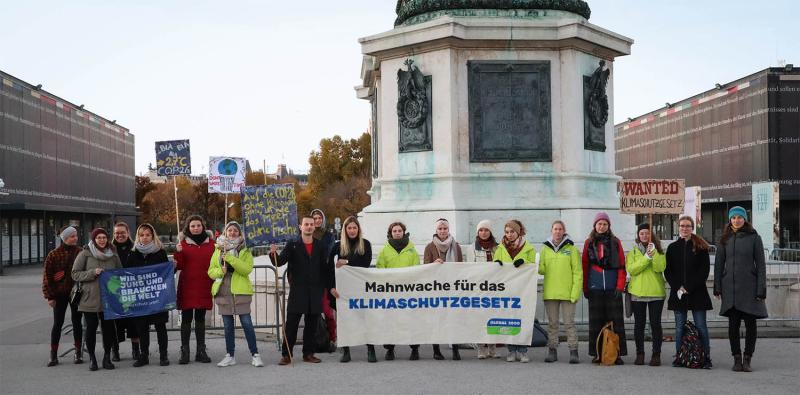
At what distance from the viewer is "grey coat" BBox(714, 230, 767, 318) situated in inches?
395

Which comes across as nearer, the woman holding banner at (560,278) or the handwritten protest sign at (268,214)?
the woman holding banner at (560,278)

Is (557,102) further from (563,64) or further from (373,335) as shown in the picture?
(373,335)

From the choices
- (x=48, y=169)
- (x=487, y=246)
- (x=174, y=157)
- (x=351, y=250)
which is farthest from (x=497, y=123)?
(x=48, y=169)

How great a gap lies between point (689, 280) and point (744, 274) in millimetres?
594

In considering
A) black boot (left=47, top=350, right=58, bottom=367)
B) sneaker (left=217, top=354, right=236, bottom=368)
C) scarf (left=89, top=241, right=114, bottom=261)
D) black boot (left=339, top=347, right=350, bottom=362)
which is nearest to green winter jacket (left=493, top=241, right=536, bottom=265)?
black boot (left=339, top=347, right=350, bottom=362)

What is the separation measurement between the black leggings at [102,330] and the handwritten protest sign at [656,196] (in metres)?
7.35

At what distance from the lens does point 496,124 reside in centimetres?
1491

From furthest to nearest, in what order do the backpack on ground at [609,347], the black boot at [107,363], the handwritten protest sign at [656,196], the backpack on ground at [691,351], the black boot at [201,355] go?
the handwritten protest sign at [656,196], the black boot at [201,355], the black boot at [107,363], the backpack on ground at [609,347], the backpack on ground at [691,351]

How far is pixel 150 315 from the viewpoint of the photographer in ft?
36.5

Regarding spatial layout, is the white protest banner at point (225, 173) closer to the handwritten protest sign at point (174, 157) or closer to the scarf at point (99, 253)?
the handwritten protest sign at point (174, 157)

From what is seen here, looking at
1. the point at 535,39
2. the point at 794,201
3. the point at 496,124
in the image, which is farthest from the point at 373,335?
the point at 794,201

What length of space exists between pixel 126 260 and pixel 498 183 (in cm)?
635

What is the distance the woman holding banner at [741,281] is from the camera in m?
10.0

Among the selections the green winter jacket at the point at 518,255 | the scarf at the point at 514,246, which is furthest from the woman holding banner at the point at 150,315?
the scarf at the point at 514,246
